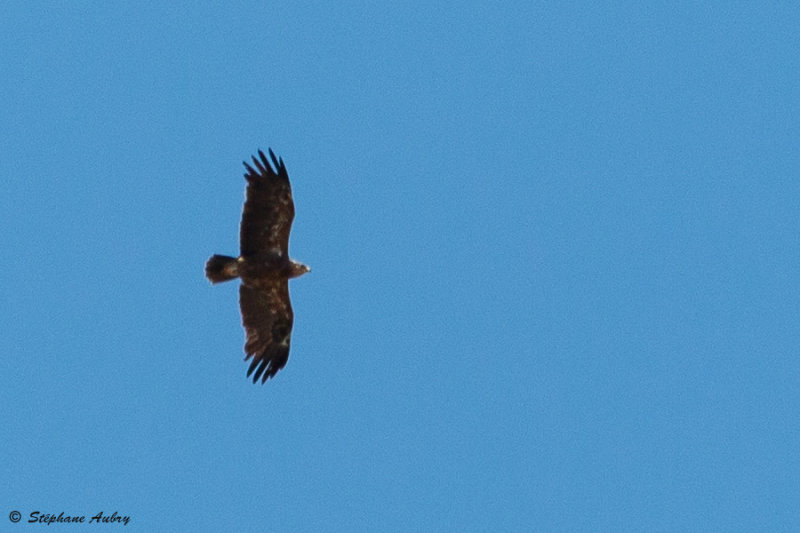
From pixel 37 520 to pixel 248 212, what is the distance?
591 centimetres

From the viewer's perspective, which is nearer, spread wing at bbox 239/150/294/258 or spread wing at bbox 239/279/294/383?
spread wing at bbox 239/150/294/258

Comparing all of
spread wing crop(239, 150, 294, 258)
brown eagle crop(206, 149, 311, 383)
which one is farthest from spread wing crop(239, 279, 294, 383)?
spread wing crop(239, 150, 294, 258)

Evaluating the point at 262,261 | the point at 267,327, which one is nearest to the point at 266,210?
the point at 262,261

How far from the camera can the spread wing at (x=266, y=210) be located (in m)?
19.6

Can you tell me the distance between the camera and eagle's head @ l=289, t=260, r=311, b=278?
2031 cm

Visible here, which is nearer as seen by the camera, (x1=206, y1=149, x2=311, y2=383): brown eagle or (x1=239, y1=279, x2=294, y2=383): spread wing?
(x1=206, y1=149, x2=311, y2=383): brown eagle

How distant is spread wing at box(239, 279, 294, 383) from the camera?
826 inches

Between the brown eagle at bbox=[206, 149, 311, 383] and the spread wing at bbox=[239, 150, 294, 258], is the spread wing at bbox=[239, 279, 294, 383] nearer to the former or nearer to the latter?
the brown eagle at bbox=[206, 149, 311, 383]

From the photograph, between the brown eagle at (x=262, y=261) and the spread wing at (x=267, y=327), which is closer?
the brown eagle at (x=262, y=261)

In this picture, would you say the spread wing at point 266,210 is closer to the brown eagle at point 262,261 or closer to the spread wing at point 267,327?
the brown eagle at point 262,261

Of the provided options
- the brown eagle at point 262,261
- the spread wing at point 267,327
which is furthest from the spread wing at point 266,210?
the spread wing at point 267,327

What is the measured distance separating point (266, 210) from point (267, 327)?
2518 mm

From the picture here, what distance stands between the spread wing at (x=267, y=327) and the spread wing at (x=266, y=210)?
1.17m

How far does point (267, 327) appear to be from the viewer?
69.7 feet
